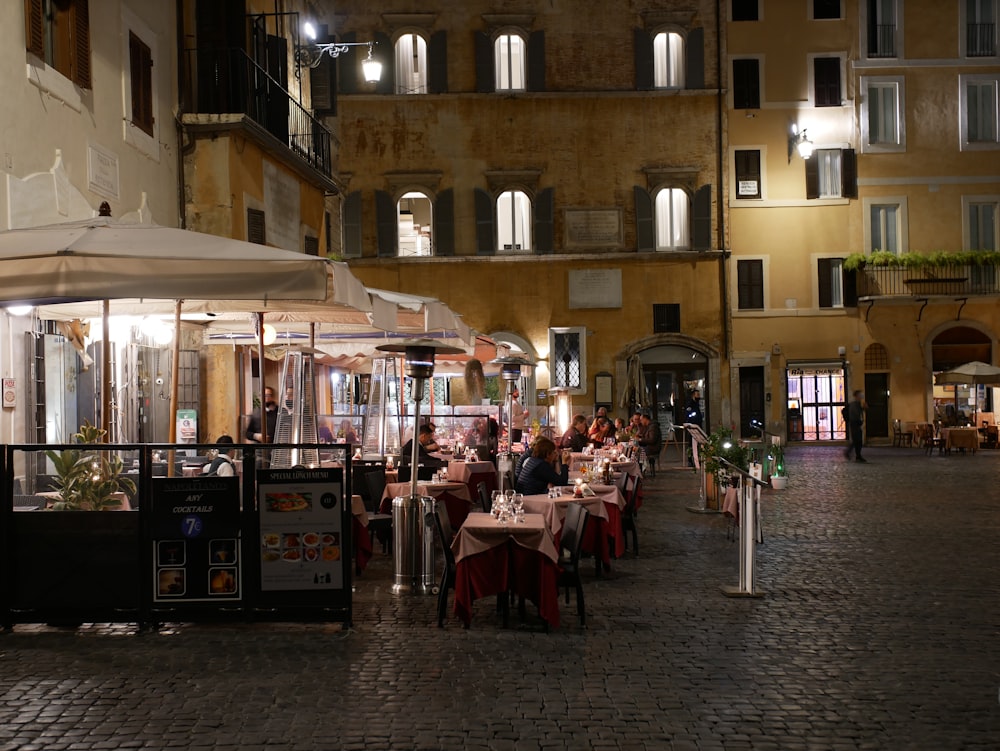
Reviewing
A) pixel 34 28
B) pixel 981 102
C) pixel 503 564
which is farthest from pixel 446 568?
pixel 981 102

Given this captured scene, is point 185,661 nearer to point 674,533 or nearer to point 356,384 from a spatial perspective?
point 674,533

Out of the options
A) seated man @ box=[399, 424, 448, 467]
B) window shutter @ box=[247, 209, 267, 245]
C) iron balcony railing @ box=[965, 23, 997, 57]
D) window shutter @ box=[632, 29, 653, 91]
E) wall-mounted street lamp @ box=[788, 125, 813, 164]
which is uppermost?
iron balcony railing @ box=[965, 23, 997, 57]

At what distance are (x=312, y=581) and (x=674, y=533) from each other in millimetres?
6389

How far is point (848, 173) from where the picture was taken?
33.7 meters

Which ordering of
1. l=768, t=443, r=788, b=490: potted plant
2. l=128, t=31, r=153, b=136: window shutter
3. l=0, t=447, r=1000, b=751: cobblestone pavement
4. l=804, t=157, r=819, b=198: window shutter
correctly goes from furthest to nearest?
l=804, t=157, r=819, b=198: window shutter
l=768, t=443, r=788, b=490: potted plant
l=128, t=31, r=153, b=136: window shutter
l=0, t=447, r=1000, b=751: cobblestone pavement

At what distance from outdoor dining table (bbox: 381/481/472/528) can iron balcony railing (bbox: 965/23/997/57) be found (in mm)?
28113

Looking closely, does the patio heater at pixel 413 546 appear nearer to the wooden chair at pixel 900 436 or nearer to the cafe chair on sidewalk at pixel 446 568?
the cafe chair on sidewalk at pixel 446 568

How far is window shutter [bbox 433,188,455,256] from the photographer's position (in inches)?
1273

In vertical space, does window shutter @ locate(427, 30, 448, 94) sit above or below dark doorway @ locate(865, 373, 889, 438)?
above

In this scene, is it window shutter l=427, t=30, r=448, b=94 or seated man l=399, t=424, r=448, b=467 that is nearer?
seated man l=399, t=424, r=448, b=467

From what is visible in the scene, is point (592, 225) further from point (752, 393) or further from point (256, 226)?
point (256, 226)

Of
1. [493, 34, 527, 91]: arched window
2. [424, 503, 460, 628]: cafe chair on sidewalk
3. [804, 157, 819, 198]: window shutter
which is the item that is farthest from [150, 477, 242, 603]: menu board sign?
[804, 157, 819, 198]: window shutter

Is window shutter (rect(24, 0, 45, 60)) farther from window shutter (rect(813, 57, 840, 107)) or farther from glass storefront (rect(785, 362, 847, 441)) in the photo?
window shutter (rect(813, 57, 840, 107))

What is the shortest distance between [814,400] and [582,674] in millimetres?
28565
